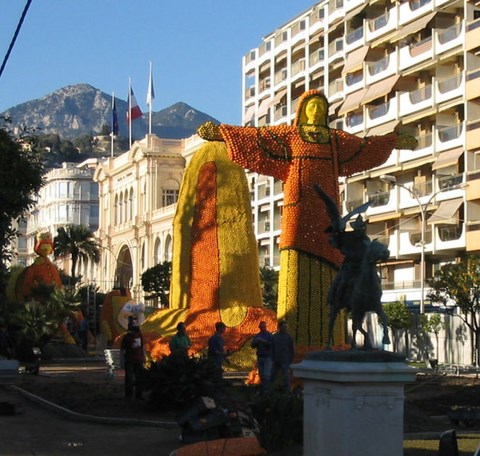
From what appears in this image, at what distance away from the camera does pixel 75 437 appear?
1664 centimetres

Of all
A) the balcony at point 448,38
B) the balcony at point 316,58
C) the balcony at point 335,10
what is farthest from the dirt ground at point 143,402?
the balcony at point 316,58

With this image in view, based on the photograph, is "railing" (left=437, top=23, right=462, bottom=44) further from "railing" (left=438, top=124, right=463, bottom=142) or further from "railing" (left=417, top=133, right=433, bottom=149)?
"railing" (left=417, top=133, right=433, bottom=149)

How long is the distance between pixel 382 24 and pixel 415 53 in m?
4.48

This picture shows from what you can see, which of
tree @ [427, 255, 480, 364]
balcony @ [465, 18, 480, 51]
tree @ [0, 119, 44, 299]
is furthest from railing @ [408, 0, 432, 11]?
tree @ [0, 119, 44, 299]

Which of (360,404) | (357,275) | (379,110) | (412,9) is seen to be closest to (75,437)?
(357,275)

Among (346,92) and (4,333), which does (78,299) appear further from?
(346,92)

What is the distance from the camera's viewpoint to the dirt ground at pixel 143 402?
18281 millimetres

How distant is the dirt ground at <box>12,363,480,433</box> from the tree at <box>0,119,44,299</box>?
4190 mm

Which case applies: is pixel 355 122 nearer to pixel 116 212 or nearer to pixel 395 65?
pixel 395 65

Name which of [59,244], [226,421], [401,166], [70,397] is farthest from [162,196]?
[226,421]

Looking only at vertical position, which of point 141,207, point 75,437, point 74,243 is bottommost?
point 75,437

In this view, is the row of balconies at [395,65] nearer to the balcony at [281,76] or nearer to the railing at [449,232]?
the balcony at [281,76]

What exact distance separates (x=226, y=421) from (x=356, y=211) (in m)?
3.10

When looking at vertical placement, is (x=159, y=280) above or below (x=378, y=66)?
below
